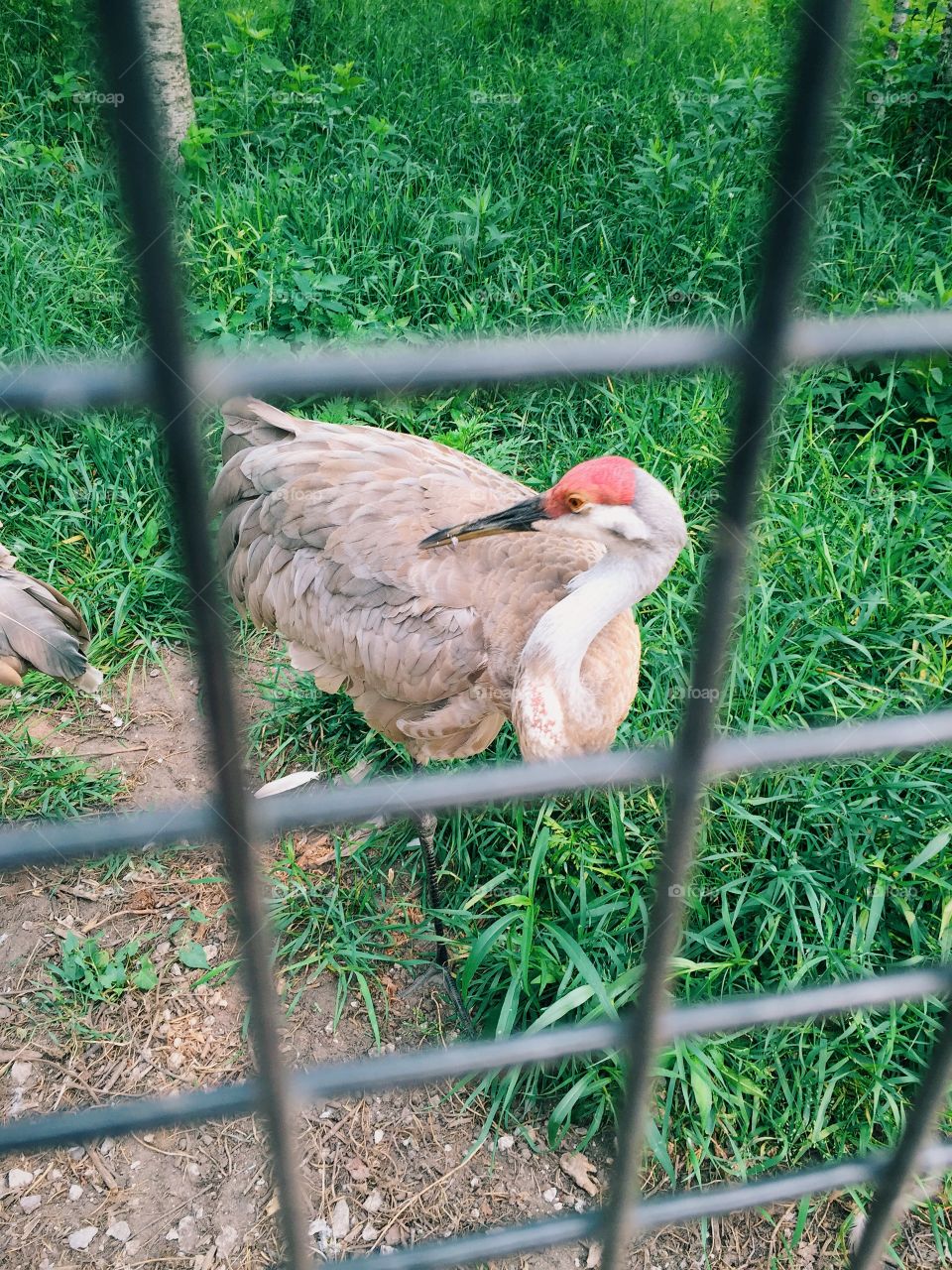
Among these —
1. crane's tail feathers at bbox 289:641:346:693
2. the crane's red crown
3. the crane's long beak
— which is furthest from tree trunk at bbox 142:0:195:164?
the crane's red crown

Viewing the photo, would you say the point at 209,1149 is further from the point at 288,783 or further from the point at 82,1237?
the point at 288,783

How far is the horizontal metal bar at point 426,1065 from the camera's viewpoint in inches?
27.3

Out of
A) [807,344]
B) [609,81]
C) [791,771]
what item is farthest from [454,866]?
[609,81]

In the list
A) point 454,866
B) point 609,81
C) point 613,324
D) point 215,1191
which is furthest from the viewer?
point 609,81

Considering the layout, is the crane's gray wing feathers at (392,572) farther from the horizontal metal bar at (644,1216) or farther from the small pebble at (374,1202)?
the horizontal metal bar at (644,1216)

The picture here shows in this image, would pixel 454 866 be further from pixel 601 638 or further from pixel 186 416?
pixel 186 416

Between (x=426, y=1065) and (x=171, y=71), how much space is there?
4938 mm

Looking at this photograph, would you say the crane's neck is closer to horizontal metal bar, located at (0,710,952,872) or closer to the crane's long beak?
the crane's long beak

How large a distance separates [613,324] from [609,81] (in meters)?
2.35

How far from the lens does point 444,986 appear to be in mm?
2725

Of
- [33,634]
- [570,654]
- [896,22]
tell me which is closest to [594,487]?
[570,654]

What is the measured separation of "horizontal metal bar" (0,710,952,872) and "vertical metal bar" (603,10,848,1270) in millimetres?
44

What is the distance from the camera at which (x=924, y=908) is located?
8.07 feet

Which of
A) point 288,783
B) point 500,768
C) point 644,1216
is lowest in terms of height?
point 288,783
